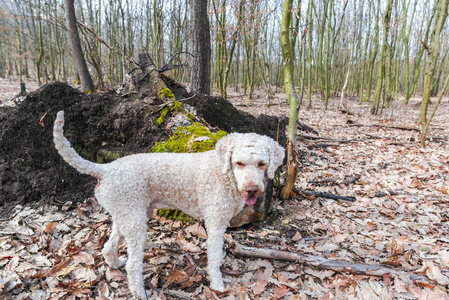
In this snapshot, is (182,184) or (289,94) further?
(289,94)

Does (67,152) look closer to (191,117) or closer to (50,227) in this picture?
(50,227)

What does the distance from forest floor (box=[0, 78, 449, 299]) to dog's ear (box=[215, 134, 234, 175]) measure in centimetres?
121

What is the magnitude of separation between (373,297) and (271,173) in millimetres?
1493

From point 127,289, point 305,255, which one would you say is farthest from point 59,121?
point 305,255

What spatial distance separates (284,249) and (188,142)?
5.84ft

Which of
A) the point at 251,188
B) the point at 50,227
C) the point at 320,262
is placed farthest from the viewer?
the point at 50,227

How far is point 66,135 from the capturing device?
3684mm

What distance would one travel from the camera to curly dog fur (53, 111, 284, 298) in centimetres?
196

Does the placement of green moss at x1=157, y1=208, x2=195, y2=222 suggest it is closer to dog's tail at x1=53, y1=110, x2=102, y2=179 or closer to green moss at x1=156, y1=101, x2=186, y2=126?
dog's tail at x1=53, y1=110, x2=102, y2=179

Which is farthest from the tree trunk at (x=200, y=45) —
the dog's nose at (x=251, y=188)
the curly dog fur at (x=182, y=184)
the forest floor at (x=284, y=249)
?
the dog's nose at (x=251, y=188)

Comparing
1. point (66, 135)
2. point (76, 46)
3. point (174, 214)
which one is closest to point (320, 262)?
point (174, 214)

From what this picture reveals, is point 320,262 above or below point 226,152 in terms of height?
below

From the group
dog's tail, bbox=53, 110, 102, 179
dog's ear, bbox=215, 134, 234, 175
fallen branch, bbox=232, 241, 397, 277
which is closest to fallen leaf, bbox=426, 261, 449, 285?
fallen branch, bbox=232, 241, 397, 277

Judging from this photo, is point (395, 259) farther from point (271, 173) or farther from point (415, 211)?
point (271, 173)
